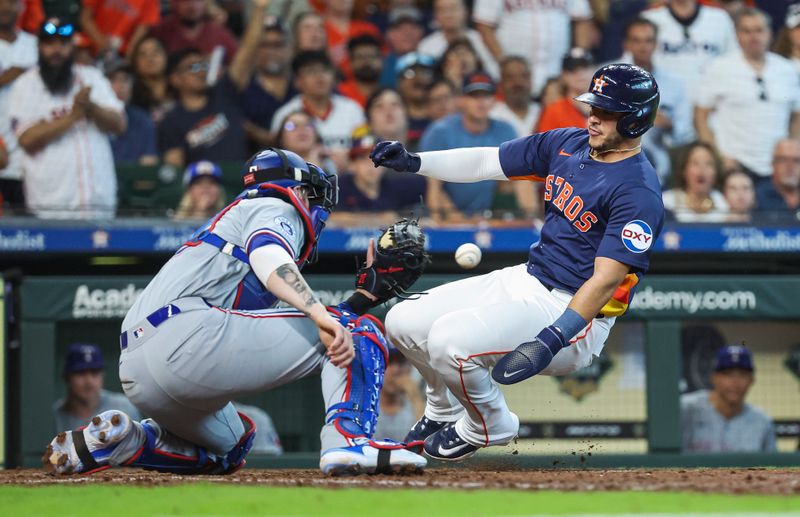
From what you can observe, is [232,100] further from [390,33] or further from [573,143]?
[573,143]

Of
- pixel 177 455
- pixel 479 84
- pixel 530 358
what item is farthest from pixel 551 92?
pixel 177 455

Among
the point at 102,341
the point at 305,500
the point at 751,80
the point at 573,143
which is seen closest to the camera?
the point at 305,500

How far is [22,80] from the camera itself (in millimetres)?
8094

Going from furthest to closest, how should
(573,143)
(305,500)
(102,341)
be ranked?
(102,341), (573,143), (305,500)

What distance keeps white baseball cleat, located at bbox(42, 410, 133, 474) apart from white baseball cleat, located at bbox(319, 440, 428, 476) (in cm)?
85

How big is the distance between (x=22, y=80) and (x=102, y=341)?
1.86m

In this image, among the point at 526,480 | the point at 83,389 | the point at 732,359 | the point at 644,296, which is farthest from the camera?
the point at 732,359

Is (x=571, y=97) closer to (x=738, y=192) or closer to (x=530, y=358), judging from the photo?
(x=738, y=192)

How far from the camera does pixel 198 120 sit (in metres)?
8.45

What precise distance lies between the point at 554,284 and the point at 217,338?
1362 mm

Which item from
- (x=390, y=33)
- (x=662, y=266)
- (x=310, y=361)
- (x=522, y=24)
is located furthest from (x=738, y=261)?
(x=310, y=361)

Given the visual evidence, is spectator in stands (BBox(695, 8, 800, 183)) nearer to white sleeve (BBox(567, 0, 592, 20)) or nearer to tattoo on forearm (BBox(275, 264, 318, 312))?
white sleeve (BBox(567, 0, 592, 20))

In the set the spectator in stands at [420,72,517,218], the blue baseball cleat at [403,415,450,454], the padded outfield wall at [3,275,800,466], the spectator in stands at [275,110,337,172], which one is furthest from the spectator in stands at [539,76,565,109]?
the blue baseball cleat at [403,415,450,454]

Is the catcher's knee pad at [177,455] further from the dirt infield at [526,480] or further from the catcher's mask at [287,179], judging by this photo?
the catcher's mask at [287,179]
